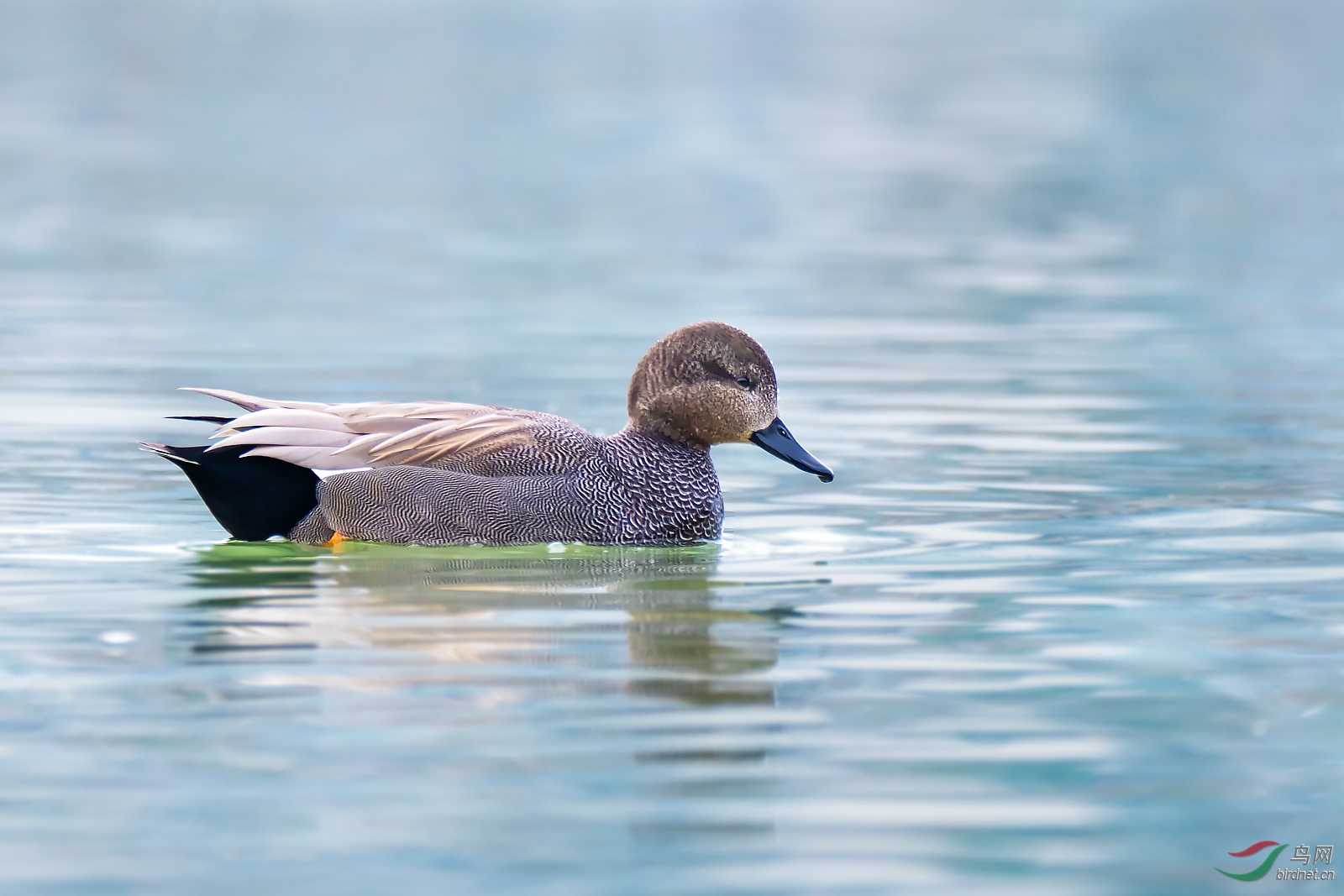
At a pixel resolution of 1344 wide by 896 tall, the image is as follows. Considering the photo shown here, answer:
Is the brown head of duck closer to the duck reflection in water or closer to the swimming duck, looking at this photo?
the swimming duck

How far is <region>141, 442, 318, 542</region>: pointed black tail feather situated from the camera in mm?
8930

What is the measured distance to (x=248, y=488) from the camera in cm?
897

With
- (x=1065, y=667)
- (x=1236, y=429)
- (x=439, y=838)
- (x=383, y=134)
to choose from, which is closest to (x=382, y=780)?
(x=439, y=838)

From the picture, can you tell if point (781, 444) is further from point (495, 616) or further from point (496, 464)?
point (495, 616)

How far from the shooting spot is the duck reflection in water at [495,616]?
6.85 metres

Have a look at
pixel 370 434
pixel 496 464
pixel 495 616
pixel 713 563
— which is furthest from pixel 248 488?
pixel 713 563

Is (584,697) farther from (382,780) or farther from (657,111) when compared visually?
(657,111)

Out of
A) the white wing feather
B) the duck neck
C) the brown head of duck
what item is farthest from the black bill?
the white wing feather

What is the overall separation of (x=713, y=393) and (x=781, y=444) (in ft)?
1.21

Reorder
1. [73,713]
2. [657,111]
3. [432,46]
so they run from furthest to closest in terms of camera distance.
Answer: [432,46]
[657,111]
[73,713]

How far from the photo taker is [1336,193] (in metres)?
Result: 25.8

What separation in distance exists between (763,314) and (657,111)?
75.0 feet

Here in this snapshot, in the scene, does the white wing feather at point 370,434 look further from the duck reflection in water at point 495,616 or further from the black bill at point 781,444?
the black bill at point 781,444

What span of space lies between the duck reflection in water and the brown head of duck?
24.1 inches
